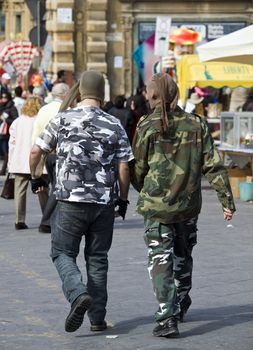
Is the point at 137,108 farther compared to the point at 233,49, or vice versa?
the point at 137,108

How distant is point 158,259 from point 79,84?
130cm

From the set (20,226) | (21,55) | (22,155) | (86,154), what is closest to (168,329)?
(86,154)

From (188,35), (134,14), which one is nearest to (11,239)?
(188,35)

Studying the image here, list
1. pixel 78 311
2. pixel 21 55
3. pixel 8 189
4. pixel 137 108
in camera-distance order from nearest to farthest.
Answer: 1. pixel 78 311
2. pixel 8 189
3. pixel 137 108
4. pixel 21 55

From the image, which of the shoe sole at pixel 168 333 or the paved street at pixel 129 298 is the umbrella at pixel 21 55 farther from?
the shoe sole at pixel 168 333

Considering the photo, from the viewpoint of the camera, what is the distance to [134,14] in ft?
129

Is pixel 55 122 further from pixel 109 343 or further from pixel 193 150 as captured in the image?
pixel 109 343

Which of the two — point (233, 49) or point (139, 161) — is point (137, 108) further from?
point (139, 161)

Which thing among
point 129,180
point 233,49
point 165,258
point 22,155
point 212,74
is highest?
point 129,180

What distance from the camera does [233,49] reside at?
771 inches

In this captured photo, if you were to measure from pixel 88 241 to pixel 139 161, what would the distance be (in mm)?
620

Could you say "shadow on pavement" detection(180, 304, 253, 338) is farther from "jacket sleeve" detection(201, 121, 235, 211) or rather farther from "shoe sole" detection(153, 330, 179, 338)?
"jacket sleeve" detection(201, 121, 235, 211)

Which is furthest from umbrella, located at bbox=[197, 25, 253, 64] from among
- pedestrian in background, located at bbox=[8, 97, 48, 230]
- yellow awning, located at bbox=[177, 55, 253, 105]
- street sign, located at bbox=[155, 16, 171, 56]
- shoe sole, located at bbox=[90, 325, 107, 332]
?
shoe sole, located at bbox=[90, 325, 107, 332]

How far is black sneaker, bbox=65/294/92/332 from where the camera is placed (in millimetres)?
8430
